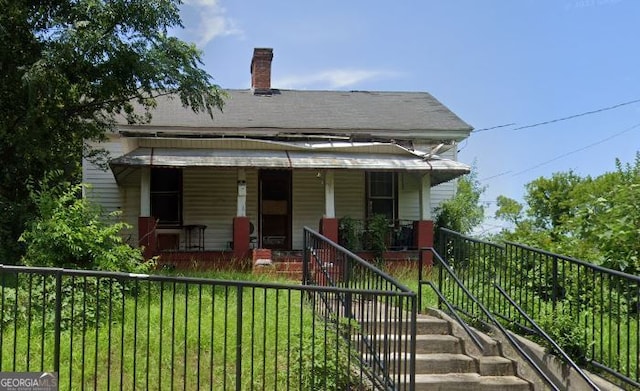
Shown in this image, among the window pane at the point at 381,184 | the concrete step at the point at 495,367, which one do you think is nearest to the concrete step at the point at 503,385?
→ the concrete step at the point at 495,367

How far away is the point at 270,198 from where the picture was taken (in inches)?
583

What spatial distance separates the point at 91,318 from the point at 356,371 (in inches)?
119

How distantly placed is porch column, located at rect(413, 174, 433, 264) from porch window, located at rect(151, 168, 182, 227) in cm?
603

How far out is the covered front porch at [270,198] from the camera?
471 inches

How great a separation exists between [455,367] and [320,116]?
1057 centimetres

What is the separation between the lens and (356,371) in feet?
16.6

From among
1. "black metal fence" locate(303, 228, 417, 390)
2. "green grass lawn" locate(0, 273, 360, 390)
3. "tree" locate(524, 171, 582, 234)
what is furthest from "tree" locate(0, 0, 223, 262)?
"tree" locate(524, 171, 582, 234)

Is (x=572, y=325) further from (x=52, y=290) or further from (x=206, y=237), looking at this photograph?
(x=206, y=237)

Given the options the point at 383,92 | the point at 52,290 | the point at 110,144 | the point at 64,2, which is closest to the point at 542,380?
the point at 52,290

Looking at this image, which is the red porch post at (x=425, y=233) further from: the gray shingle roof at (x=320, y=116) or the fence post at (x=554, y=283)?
the fence post at (x=554, y=283)

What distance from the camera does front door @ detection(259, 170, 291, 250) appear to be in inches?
579

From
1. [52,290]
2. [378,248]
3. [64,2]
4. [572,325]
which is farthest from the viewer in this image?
[378,248]

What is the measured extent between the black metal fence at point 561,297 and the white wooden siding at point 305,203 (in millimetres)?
7289

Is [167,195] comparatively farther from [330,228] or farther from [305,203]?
[330,228]
